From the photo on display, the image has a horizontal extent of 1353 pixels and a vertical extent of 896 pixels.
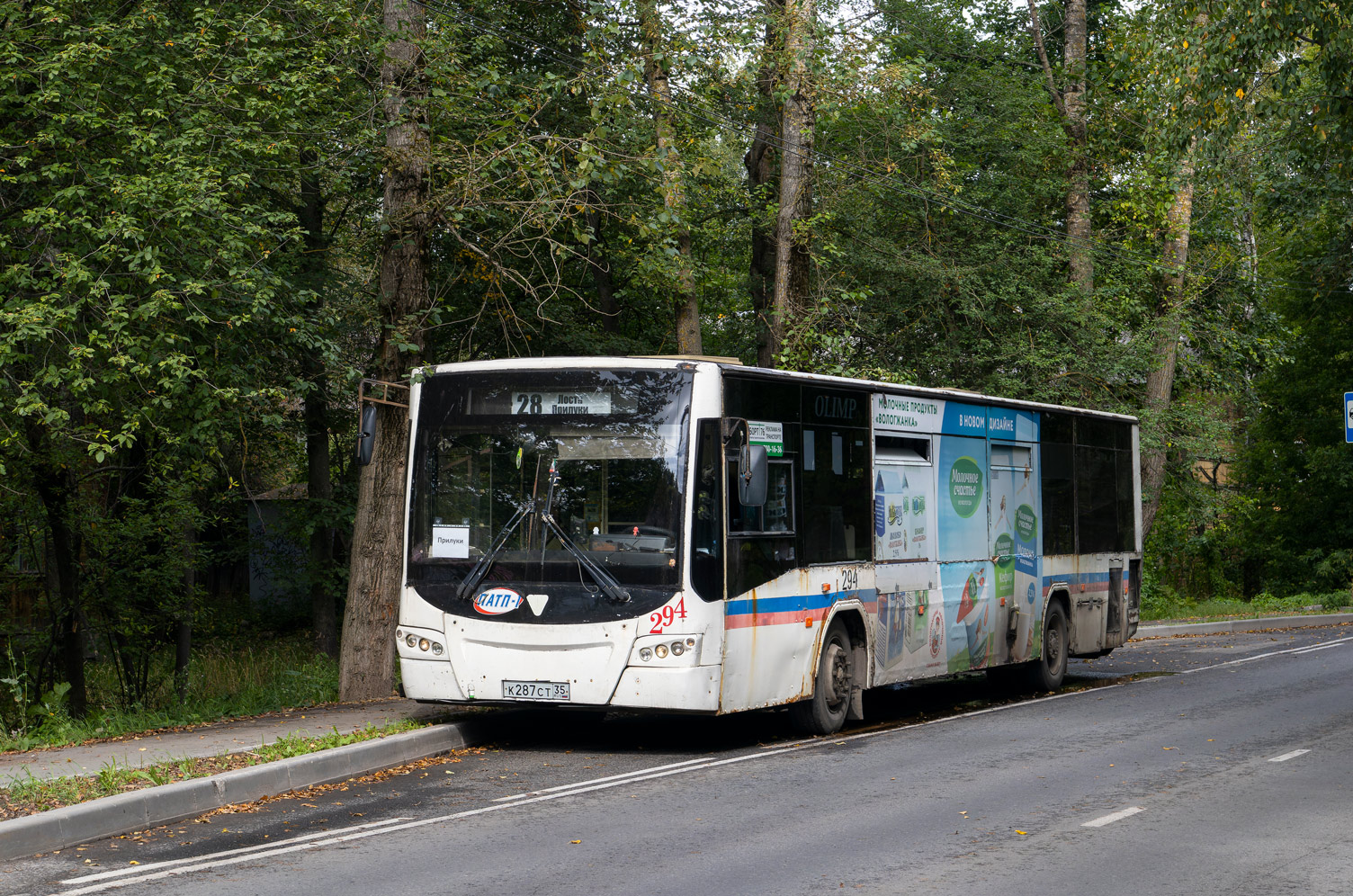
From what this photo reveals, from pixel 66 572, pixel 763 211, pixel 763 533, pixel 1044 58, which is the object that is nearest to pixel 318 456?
pixel 66 572

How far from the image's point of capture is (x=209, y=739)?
37.2 feet

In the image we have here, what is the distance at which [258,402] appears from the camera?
553 inches

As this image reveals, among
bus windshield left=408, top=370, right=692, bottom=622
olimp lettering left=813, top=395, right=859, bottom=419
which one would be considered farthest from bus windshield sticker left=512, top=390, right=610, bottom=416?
olimp lettering left=813, top=395, right=859, bottom=419

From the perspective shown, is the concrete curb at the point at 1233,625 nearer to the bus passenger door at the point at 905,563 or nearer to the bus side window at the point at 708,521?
the bus passenger door at the point at 905,563

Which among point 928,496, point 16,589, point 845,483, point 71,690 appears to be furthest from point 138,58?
point 16,589

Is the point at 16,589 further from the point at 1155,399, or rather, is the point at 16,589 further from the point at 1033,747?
the point at 1155,399

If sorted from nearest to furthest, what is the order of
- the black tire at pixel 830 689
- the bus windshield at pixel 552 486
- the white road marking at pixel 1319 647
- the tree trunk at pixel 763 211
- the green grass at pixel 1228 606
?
the bus windshield at pixel 552 486 → the black tire at pixel 830 689 → the white road marking at pixel 1319 647 → the tree trunk at pixel 763 211 → the green grass at pixel 1228 606

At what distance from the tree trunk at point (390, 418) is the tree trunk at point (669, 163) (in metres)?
2.54

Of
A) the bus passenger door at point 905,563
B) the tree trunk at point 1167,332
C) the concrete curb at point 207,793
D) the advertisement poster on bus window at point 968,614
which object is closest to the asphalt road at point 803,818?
the concrete curb at point 207,793

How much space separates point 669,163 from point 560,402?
246 inches

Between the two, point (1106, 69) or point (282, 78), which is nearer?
point (282, 78)

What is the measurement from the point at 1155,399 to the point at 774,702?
724 inches

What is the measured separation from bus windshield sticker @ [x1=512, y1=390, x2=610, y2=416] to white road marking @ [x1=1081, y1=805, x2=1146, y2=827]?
4.90m

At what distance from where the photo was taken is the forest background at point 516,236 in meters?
12.8
